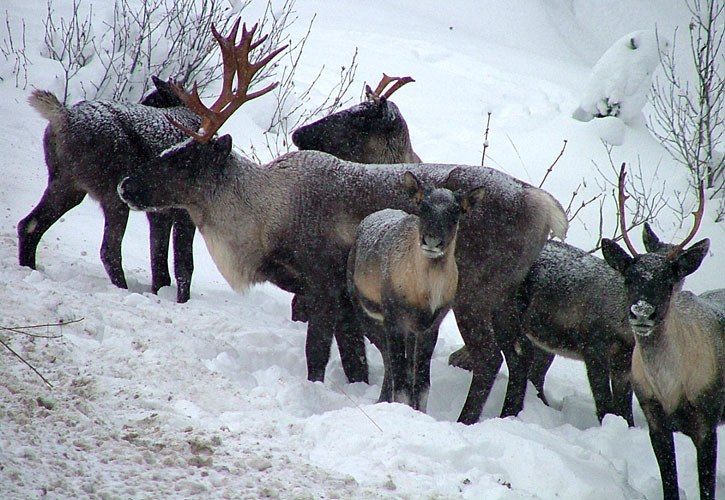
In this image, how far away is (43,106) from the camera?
705cm

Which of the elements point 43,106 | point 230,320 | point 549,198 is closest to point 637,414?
point 549,198

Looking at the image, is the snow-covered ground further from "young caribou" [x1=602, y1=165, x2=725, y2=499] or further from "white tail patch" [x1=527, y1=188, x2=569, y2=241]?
"white tail patch" [x1=527, y1=188, x2=569, y2=241]

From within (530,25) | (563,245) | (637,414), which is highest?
(530,25)

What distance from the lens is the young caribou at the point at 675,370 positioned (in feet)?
16.1

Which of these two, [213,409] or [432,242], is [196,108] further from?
[213,409]

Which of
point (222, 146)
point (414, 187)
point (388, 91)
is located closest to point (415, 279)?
point (414, 187)

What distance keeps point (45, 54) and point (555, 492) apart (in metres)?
10.5

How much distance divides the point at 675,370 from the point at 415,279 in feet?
5.87

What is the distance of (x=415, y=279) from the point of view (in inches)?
223

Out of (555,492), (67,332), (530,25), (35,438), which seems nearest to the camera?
(35,438)

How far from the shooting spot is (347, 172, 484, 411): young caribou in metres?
5.48

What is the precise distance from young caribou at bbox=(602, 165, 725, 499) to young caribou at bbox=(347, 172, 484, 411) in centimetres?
107

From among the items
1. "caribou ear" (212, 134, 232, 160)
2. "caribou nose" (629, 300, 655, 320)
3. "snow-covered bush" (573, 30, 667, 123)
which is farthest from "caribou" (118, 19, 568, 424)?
"snow-covered bush" (573, 30, 667, 123)

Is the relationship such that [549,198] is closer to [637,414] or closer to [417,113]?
[637,414]
